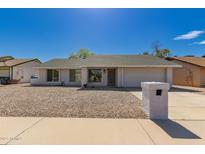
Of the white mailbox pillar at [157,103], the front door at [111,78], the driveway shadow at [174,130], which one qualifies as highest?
the front door at [111,78]

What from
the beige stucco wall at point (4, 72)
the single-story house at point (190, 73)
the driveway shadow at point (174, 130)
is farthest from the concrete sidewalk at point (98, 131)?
the beige stucco wall at point (4, 72)

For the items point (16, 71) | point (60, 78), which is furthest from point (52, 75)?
point (16, 71)

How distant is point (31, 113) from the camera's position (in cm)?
716

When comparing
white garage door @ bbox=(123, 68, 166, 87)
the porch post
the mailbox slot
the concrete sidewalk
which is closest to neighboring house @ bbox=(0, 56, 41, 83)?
the porch post

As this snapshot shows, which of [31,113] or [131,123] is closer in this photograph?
[131,123]

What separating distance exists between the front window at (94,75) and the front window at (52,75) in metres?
5.30

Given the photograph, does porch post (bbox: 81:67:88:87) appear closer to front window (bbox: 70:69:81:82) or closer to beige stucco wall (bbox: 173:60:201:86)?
front window (bbox: 70:69:81:82)

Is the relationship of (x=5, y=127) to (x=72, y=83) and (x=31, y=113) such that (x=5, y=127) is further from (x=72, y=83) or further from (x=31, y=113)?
(x=72, y=83)

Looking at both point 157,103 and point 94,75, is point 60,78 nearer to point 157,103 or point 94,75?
point 94,75

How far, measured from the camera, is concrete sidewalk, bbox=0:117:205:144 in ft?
14.5

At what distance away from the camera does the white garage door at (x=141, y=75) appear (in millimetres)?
19969

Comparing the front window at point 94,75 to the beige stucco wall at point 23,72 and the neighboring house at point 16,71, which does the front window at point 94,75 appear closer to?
the neighboring house at point 16,71
